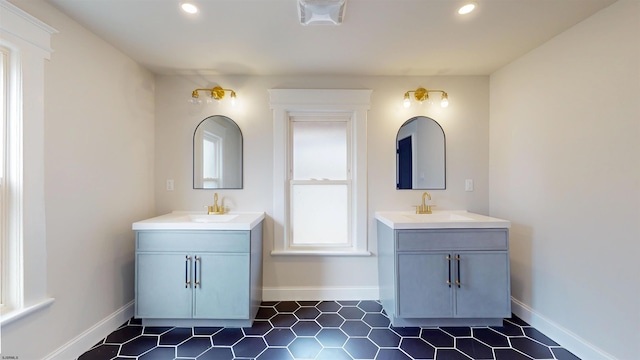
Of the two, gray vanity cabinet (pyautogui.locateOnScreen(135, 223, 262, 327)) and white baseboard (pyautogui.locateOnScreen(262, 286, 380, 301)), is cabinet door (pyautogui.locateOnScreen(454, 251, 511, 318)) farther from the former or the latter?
gray vanity cabinet (pyautogui.locateOnScreen(135, 223, 262, 327))

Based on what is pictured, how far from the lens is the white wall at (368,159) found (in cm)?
249

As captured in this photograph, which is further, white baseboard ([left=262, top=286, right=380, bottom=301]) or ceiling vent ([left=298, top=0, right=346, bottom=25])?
white baseboard ([left=262, top=286, right=380, bottom=301])

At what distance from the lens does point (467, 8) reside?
1544 millimetres

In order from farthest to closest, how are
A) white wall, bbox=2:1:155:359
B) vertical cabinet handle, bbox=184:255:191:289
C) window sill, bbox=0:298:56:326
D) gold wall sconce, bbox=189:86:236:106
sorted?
gold wall sconce, bbox=189:86:236:106
vertical cabinet handle, bbox=184:255:191:289
white wall, bbox=2:1:155:359
window sill, bbox=0:298:56:326

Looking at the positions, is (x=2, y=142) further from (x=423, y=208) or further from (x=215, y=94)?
(x=423, y=208)

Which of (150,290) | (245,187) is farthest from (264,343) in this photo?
(245,187)

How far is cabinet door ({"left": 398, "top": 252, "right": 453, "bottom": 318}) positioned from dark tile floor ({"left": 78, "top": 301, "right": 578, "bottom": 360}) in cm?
19

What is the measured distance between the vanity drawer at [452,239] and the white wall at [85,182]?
7.46 ft

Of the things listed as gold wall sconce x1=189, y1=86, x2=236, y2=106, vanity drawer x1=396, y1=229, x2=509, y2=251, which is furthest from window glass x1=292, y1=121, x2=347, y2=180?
vanity drawer x1=396, y1=229, x2=509, y2=251

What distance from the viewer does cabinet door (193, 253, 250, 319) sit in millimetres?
1946

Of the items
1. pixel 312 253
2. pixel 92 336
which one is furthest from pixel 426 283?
pixel 92 336

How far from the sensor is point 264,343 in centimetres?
182

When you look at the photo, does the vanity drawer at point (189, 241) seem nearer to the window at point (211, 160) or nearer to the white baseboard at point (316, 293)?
the window at point (211, 160)

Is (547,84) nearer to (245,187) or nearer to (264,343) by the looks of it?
(245,187)
